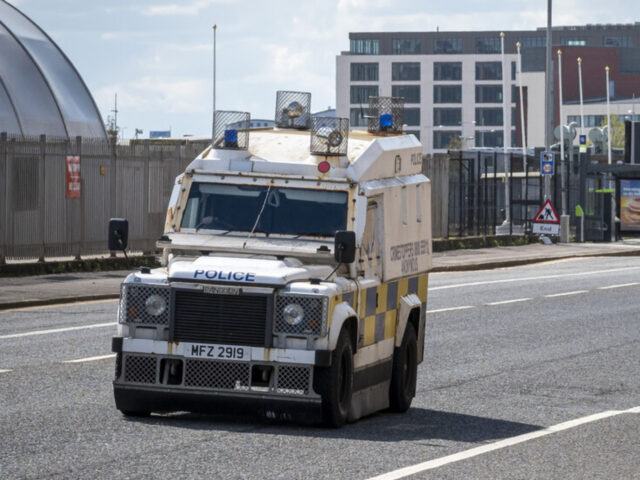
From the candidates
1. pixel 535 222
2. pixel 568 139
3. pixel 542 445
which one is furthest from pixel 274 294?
pixel 568 139

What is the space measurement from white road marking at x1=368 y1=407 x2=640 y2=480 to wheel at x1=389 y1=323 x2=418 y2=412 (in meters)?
1.50

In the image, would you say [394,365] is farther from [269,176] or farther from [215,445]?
[215,445]

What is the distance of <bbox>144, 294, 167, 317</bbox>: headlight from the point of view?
11.3 metres

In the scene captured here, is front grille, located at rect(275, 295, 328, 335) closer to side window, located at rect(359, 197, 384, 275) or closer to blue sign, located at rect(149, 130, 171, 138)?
side window, located at rect(359, 197, 384, 275)

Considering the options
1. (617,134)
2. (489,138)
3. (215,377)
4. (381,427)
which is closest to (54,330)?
(381,427)

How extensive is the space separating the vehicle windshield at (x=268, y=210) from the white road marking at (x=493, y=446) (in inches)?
90.2

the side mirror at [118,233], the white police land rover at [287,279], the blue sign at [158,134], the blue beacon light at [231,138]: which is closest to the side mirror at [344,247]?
the white police land rover at [287,279]

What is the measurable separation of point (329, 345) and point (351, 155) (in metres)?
2.14

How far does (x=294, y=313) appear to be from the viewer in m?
11.1

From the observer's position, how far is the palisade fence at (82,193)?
31.8 meters

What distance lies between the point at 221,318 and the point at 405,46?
168 meters

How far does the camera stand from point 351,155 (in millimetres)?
12695

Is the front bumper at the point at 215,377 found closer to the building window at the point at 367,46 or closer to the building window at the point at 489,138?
the building window at the point at 489,138

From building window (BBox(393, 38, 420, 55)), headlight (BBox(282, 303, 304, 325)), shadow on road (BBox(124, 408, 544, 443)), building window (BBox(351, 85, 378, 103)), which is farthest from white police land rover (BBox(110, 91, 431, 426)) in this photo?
building window (BBox(393, 38, 420, 55))
